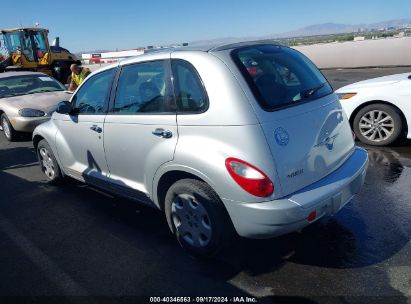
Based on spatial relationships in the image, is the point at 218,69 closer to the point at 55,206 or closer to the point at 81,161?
the point at 81,161

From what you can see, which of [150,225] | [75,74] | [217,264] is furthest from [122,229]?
[75,74]

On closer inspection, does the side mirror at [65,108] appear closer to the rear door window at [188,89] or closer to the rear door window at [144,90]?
the rear door window at [144,90]

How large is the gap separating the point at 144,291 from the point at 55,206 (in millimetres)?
2247

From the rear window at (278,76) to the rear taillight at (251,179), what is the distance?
1.60 feet

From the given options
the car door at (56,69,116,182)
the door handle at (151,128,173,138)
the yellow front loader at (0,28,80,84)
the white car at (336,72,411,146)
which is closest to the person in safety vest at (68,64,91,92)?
the car door at (56,69,116,182)

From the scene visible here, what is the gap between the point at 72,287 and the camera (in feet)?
9.66

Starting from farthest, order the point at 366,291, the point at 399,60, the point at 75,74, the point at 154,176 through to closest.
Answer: the point at 399,60, the point at 75,74, the point at 154,176, the point at 366,291

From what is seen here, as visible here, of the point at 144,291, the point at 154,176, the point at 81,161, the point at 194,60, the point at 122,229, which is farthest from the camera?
the point at 81,161

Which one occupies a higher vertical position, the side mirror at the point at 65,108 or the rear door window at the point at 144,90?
the rear door window at the point at 144,90

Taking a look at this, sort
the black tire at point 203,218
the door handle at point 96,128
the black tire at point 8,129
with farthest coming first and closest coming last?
the black tire at point 8,129, the door handle at point 96,128, the black tire at point 203,218

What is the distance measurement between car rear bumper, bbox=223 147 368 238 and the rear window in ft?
2.30

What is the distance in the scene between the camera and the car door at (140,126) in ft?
10.5

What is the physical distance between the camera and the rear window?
2934mm

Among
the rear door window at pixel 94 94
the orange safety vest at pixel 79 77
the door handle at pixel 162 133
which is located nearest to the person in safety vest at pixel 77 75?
the orange safety vest at pixel 79 77
